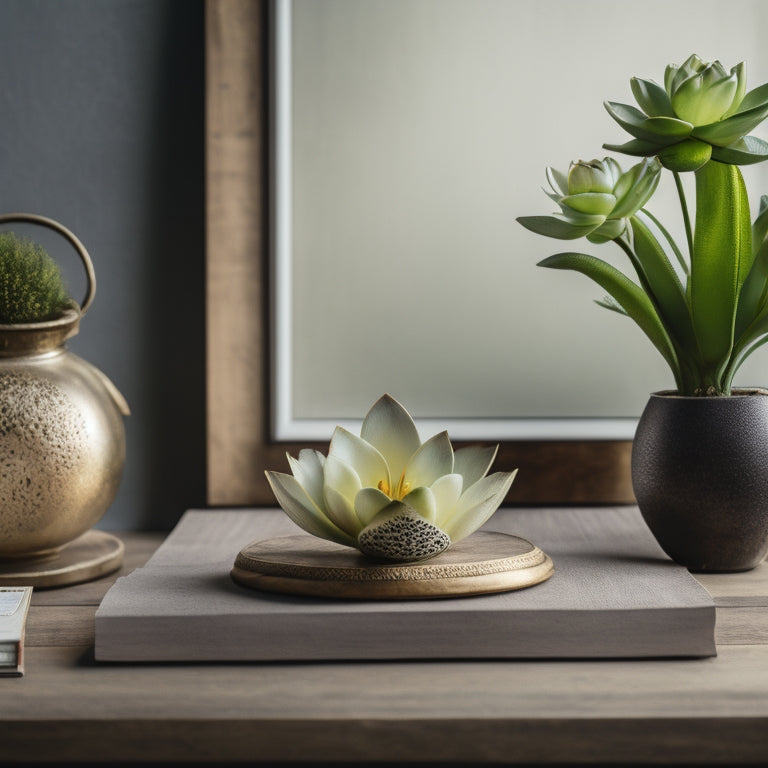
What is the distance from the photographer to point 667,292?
2.03 ft

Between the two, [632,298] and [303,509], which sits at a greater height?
[632,298]

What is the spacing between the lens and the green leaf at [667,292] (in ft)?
2.02

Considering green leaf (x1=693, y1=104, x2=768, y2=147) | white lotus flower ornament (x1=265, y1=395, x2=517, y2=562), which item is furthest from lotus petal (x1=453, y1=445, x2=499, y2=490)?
green leaf (x1=693, y1=104, x2=768, y2=147)

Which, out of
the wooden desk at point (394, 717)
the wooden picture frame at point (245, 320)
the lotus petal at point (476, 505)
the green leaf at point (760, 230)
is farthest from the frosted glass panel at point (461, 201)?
the wooden desk at point (394, 717)

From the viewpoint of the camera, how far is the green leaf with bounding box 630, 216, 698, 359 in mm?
615

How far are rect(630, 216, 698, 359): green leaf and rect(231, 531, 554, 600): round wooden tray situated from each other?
0.19m

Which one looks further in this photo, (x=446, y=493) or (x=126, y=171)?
(x=126, y=171)

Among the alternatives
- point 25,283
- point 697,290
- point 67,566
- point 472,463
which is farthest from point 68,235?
point 697,290

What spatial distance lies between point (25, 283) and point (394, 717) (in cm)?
39

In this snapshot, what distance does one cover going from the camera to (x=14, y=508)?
1.94ft

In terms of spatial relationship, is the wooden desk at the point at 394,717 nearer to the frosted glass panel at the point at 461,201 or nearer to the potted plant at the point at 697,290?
the potted plant at the point at 697,290

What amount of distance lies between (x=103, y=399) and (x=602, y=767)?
1.34 ft

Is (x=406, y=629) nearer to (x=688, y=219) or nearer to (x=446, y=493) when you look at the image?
(x=446, y=493)

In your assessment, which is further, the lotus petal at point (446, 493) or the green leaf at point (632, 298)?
the green leaf at point (632, 298)
